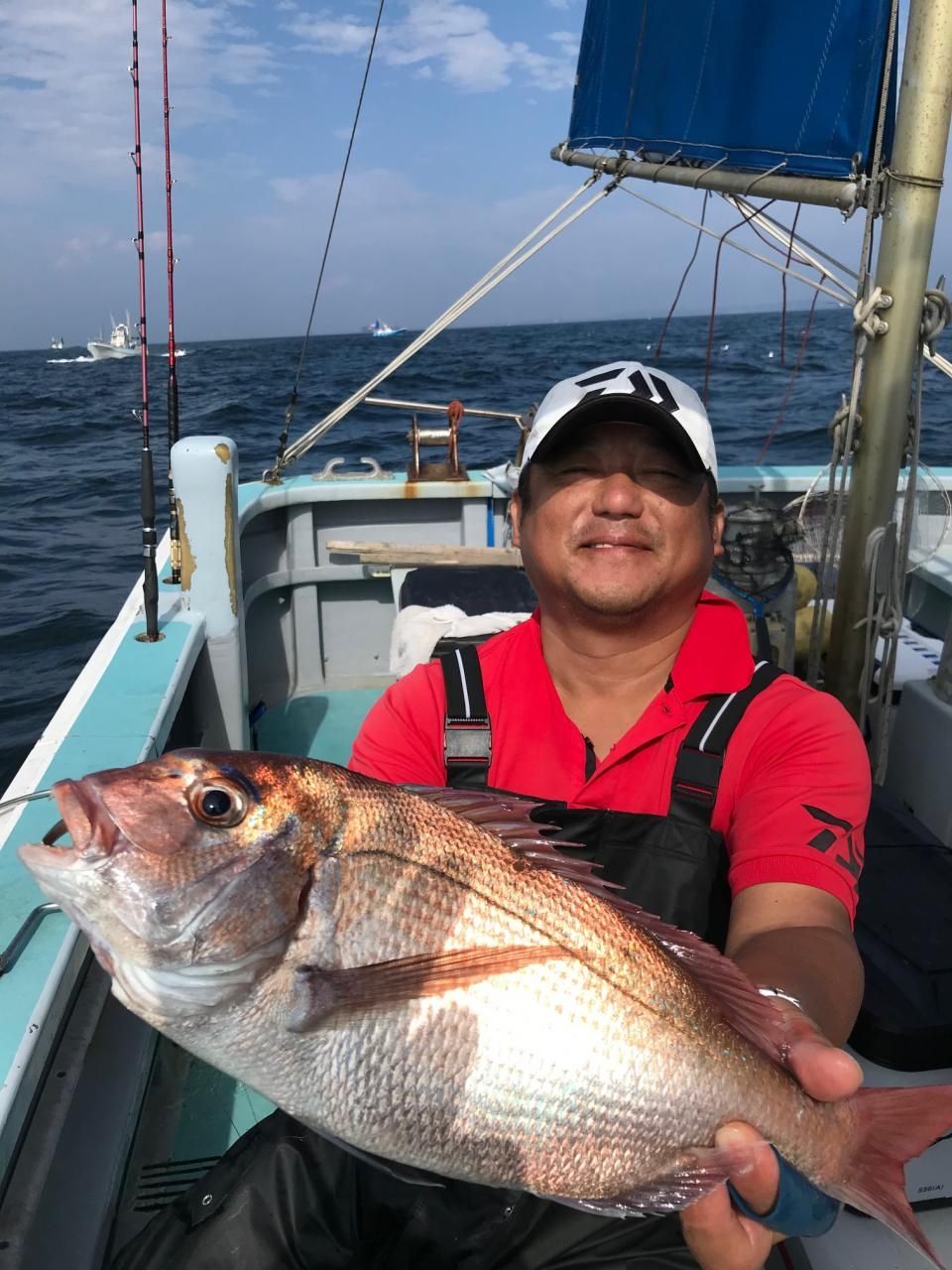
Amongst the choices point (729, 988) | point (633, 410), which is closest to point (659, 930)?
point (729, 988)

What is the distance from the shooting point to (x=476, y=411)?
18.9 feet

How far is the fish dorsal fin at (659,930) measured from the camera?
1389 millimetres

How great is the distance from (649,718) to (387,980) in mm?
890

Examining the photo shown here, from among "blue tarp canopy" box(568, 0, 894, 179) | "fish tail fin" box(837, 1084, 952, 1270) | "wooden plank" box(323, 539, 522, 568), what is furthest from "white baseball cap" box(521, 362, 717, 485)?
"wooden plank" box(323, 539, 522, 568)

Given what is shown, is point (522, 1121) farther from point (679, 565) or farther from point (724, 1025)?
point (679, 565)

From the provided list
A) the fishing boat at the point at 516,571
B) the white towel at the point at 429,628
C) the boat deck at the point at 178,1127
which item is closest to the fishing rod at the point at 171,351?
the fishing boat at the point at 516,571

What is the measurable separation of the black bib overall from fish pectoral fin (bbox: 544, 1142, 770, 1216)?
0.37 m

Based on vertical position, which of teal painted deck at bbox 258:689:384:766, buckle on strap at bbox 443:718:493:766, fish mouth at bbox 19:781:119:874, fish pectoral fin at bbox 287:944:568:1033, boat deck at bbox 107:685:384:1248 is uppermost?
fish mouth at bbox 19:781:119:874

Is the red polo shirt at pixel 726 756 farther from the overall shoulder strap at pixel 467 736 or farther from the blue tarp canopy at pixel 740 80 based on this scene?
Result: the blue tarp canopy at pixel 740 80

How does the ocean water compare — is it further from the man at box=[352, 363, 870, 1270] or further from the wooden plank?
the man at box=[352, 363, 870, 1270]

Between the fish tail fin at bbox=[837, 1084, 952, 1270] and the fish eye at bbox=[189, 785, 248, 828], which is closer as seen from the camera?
the fish eye at bbox=[189, 785, 248, 828]

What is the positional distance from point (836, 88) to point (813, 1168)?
3.49m

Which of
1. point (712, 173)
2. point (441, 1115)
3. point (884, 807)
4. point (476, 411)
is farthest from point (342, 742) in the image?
point (441, 1115)

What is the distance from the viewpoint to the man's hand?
130cm
